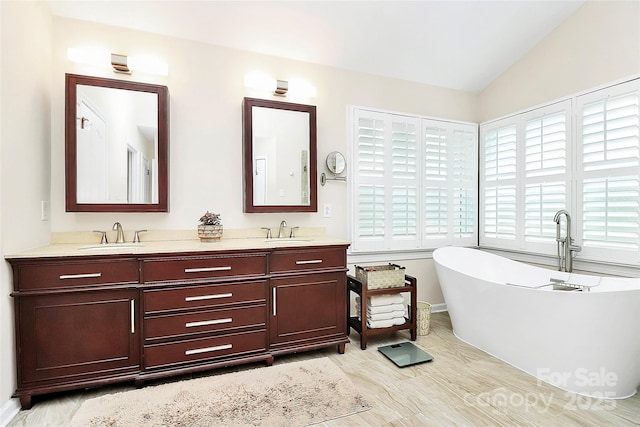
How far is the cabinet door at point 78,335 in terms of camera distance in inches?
72.2

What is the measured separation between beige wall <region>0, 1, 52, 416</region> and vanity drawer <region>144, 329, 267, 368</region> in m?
0.73

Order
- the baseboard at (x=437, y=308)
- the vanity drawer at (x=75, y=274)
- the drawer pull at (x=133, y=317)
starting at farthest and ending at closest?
the baseboard at (x=437, y=308) → the drawer pull at (x=133, y=317) → the vanity drawer at (x=75, y=274)

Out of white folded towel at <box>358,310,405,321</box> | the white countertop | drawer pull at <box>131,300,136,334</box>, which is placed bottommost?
white folded towel at <box>358,310,405,321</box>

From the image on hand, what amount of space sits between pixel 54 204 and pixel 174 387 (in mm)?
1534

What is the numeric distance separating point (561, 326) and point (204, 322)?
2.29 meters

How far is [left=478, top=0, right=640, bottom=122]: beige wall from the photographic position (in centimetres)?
244

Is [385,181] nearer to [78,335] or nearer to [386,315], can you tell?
[386,315]

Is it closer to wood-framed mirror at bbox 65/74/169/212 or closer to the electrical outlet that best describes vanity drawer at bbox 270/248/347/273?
wood-framed mirror at bbox 65/74/169/212

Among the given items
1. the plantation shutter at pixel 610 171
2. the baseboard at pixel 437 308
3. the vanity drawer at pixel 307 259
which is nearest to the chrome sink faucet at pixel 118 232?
the vanity drawer at pixel 307 259

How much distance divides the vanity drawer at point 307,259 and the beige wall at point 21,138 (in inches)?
58.9

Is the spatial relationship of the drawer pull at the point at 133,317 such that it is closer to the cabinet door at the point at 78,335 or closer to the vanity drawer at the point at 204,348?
the cabinet door at the point at 78,335

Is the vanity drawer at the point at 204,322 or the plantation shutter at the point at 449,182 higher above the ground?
the plantation shutter at the point at 449,182

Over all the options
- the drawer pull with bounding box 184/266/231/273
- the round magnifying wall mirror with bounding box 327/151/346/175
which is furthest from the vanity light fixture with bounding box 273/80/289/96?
the drawer pull with bounding box 184/266/231/273

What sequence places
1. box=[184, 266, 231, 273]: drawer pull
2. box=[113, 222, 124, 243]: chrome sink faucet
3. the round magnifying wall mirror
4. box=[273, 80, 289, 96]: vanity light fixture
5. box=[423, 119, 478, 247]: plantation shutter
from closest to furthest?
box=[184, 266, 231, 273]: drawer pull < box=[113, 222, 124, 243]: chrome sink faucet < box=[273, 80, 289, 96]: vanity light fixture < the round magnifying wall mirror < box=[423, 119, 478, 247]: plantation shutter
